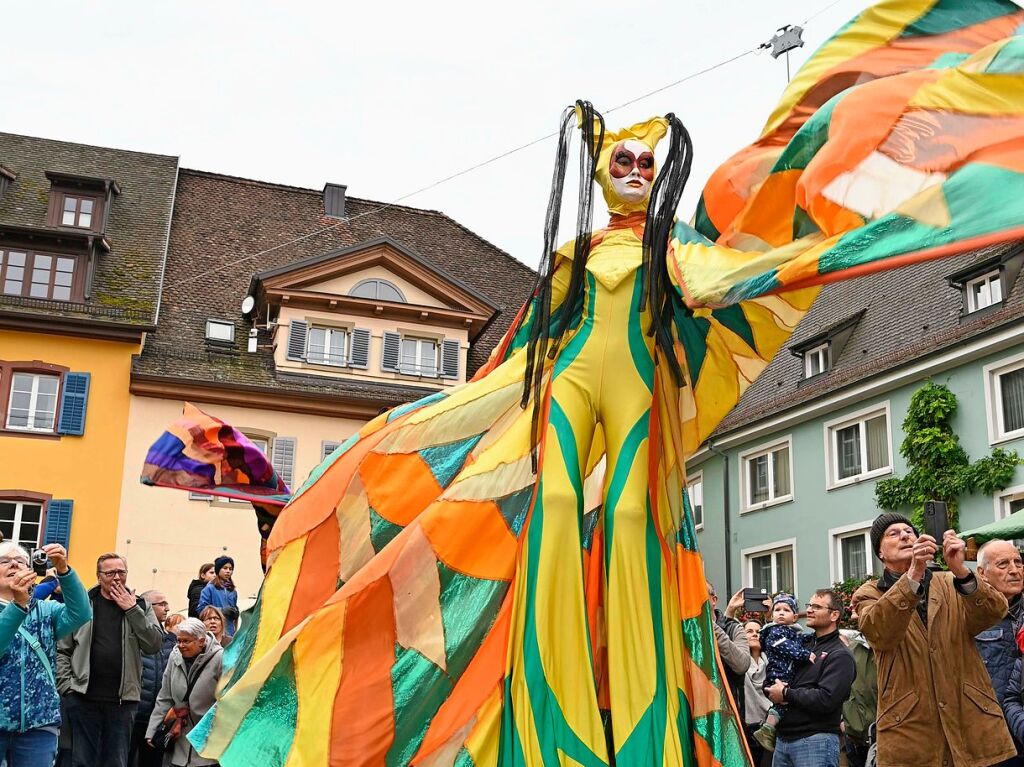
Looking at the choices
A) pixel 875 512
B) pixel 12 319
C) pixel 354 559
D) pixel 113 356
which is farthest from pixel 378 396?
pixel 354 559

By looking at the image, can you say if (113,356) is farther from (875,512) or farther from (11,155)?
(875,512)

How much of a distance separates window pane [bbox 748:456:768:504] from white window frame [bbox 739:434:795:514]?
85 mm

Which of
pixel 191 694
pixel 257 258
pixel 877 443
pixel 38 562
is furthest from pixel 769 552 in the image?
pixel 38 562

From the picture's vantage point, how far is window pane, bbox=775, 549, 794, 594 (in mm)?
28158

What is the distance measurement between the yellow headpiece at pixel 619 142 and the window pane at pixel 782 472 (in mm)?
23688

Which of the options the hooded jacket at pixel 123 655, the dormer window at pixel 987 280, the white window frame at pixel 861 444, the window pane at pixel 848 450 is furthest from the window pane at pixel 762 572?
the hooded jacket at pixel 123 655

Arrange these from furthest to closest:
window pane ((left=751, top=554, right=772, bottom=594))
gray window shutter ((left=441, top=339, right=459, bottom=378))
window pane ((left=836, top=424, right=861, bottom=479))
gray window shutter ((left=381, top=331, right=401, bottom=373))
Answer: window pane ((left=751, top=554, right=772, bottom=594))
gray window shutter ((left=441, top=339, right=459, bottom=378))
gray window shutter ((left=381, top=331, right=401, bottom=373))
window pane ((left=836, top=424, right=861, bottom=479))

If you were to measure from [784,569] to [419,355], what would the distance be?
983cm

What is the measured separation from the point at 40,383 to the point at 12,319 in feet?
4.43

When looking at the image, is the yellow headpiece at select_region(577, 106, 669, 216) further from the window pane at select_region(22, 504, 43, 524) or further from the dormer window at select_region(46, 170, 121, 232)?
the dormer window at select_region(46, 170, 121, 232)

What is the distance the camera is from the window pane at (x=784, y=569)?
2816 cm

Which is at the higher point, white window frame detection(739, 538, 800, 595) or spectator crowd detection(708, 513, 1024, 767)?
white window frame detection(739, 538, 800, 595)

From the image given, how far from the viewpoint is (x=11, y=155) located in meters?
28.7

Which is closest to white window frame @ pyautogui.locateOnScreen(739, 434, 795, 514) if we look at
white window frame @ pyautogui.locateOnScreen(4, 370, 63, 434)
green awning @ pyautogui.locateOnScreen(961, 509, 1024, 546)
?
white window frame @ pyautogui.locateOnScreen(4, 370, 63, 434)
